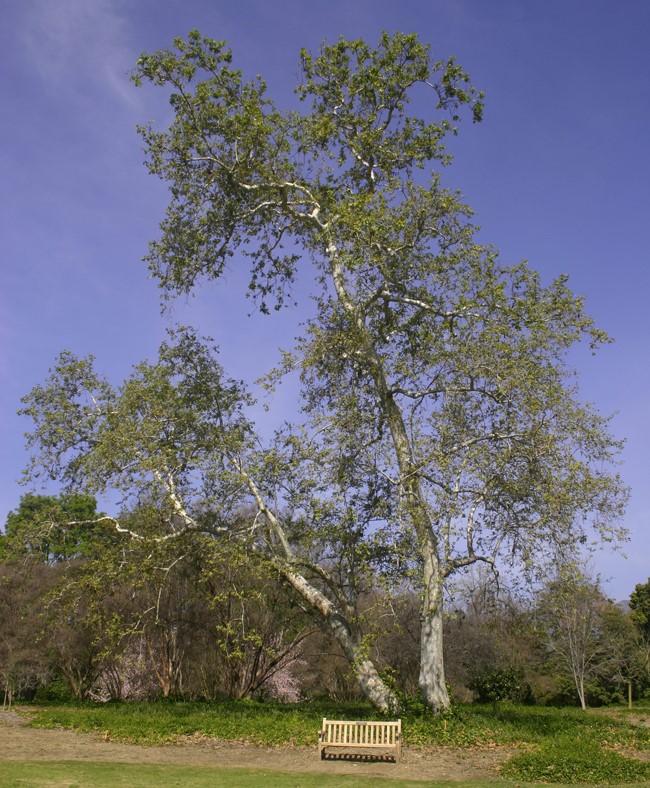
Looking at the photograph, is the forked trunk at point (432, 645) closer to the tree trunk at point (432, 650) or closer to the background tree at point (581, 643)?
the tree trunk at point (432, 650)

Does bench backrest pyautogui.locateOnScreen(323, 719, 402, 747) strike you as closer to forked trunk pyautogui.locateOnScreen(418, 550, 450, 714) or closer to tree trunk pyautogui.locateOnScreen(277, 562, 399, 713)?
tree trunk pyautogui.locateOnScreen(277, 562, 399, 713)

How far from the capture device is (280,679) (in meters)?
30.2

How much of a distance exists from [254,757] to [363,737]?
2.10 metres

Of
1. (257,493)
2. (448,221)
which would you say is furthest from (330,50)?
(257,493)

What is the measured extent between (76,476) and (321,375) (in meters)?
7.12

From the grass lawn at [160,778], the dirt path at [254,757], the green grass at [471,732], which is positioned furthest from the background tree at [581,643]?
the grass lawn at [160,778]

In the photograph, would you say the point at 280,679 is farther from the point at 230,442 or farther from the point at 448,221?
the point at 448,221

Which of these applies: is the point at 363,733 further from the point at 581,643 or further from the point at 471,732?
the point at 581,643

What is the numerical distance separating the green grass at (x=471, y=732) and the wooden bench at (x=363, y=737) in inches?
46.8

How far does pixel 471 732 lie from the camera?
13.6 metres

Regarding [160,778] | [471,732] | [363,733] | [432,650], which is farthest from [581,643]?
[160,778]

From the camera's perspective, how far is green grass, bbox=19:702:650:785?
36.6 feet

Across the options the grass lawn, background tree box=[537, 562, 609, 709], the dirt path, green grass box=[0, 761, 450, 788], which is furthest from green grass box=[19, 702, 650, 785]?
background tree box=[537, 562, 609, 709]

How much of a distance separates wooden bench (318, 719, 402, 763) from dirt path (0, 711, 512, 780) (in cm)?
26
